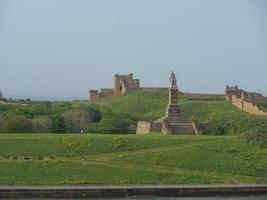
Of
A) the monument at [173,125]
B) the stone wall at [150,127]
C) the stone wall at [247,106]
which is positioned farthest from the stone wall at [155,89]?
the stone wall at [150,127]

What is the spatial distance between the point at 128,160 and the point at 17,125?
59.5 feet

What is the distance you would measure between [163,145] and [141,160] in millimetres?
5019

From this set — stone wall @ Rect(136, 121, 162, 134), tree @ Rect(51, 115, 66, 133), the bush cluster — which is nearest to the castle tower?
stone wall @ Rect(136, 121, 162, 134)

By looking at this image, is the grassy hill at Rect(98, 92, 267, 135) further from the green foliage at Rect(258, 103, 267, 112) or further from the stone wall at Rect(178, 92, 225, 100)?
the stone wall at Rect(178, 92, 225, 100)

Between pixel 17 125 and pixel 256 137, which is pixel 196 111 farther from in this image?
pixel 256 137

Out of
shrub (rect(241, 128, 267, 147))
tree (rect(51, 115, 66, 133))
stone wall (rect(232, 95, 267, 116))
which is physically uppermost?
stone wall (rect(232, 95, 267, 116))

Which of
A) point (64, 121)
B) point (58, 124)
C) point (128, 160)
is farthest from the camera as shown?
point (64, 121)

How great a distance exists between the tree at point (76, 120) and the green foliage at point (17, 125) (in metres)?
5.10

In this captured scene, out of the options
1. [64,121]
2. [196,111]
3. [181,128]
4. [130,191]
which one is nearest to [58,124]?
[64,121]

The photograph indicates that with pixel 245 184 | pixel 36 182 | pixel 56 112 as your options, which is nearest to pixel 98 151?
pixel 36 182

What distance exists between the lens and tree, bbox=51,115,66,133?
6706cm

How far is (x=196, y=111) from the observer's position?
8331cm

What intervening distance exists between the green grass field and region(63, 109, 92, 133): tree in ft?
47.7

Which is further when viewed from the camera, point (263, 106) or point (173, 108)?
point (263, 106)
